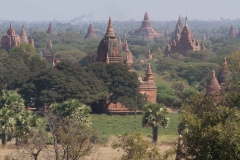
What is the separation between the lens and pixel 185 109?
20781 mm

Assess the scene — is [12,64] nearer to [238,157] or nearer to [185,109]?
[185,109]

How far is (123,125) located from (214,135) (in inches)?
1044

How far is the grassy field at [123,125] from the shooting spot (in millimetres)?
41188

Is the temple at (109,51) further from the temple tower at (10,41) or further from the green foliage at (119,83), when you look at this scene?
the temple tower at (10,41)

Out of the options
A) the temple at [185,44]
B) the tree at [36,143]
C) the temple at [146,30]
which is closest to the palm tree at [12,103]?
the tree at [36,143]

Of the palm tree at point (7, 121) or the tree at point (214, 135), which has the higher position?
→ the tree at point (214, 135)

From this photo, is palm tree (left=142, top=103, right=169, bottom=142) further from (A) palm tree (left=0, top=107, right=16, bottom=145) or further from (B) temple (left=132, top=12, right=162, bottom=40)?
(B) temple (left=132, top=12, right=162, bottom=40)

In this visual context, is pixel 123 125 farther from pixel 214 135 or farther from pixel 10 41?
pixel 10 41

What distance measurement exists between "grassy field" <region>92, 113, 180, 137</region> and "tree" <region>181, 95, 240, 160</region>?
2145 cm

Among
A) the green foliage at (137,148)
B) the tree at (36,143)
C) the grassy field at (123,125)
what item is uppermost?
the green foliage at (137,148)

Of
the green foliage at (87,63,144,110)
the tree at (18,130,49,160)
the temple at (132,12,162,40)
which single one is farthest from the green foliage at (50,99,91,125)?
the temple at (132,12,162,40)

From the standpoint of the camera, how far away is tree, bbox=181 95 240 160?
16.8 meters

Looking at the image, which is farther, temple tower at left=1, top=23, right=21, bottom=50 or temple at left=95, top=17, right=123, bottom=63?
temple tower at left=1, top=23, right=21, bottom=50

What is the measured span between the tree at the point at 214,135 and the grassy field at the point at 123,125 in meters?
21.5
